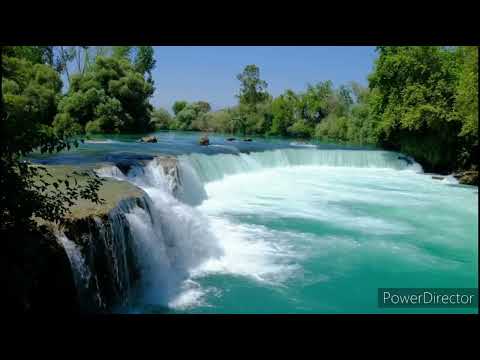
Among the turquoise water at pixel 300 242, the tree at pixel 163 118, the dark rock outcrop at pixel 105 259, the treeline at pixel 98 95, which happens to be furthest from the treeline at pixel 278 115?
the dark rock outcrop at pixel 105 259

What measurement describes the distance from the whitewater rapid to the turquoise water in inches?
0.9

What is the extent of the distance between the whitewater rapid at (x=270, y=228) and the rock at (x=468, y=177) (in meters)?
1.64

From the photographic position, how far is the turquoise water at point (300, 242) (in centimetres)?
523

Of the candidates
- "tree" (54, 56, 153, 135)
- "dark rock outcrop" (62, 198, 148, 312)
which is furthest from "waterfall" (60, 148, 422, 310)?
"tree" (54, 56, 153, 135)

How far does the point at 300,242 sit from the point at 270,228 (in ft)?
2.90

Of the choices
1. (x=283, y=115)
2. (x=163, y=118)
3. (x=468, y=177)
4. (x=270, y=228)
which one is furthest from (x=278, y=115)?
(x=270, y=228)

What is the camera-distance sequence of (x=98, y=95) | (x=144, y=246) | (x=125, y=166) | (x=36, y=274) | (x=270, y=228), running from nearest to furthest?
(x=36, y=274) < (x=144, y=246) < (x=270, y=228) < (x=125, y=166) < (x=98, y=95)

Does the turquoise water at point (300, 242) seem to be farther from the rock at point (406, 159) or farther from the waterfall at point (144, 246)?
the rock at point (406, 159)

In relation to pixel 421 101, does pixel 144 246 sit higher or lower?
lower

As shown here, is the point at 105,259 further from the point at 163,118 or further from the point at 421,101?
the point at 163,118

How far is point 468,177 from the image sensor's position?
15125 mm
